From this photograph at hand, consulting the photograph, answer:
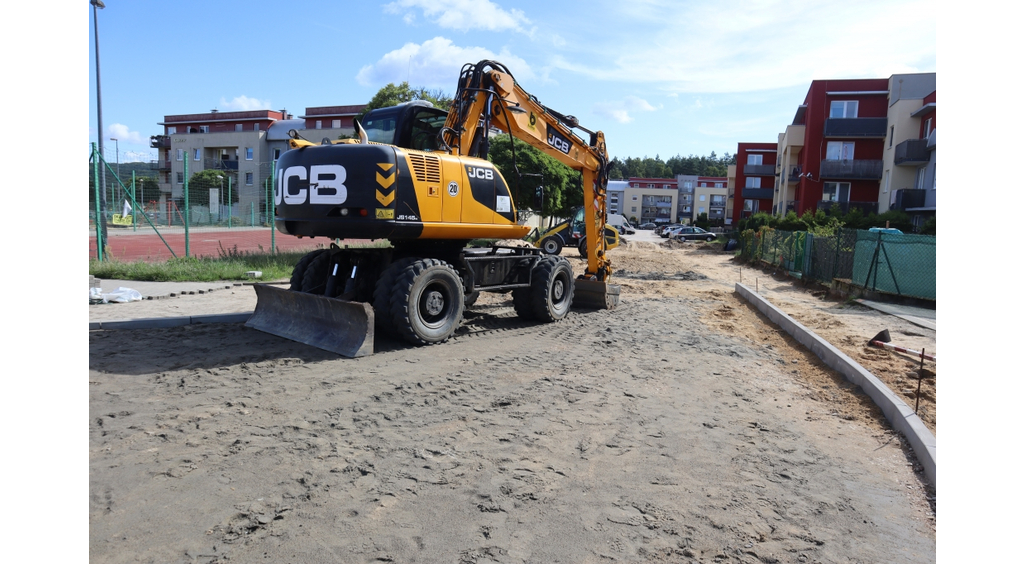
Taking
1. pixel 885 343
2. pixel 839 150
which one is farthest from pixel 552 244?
pixel 839 150

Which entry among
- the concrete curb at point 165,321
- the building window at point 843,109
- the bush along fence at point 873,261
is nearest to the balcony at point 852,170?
the building window at point 843,109

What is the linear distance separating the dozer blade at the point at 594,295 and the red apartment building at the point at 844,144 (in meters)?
33.9

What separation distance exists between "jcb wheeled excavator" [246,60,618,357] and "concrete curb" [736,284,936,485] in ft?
12.7

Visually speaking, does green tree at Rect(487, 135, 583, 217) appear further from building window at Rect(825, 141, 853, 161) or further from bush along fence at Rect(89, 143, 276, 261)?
building window at Rect(825, 141, 853, 161)

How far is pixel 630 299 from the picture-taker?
46.2 ft

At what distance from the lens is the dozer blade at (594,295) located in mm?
12219

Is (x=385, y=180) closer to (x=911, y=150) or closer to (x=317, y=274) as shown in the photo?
(x=317, y=274)

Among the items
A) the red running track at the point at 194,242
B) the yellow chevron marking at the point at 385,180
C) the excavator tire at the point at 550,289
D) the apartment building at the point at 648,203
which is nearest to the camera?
the yellow chevron marking at the point at 385,180

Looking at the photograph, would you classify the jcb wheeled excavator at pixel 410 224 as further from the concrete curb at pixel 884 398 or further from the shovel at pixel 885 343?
the shovel at pixel 885 343

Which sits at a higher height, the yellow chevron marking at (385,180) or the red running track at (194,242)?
the yellow chevron marking at (385,180)

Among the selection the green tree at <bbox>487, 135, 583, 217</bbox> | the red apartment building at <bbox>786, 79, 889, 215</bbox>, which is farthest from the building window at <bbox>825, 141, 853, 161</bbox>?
the green tree at <bbox>487, 135, 583, 217</bbox>

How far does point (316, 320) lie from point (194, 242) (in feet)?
56.2

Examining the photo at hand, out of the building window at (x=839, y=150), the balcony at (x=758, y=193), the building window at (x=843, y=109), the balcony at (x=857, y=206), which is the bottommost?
the balcony at (x=857, y=206)

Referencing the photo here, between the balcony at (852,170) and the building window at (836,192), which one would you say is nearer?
the balcony at (852,170)
